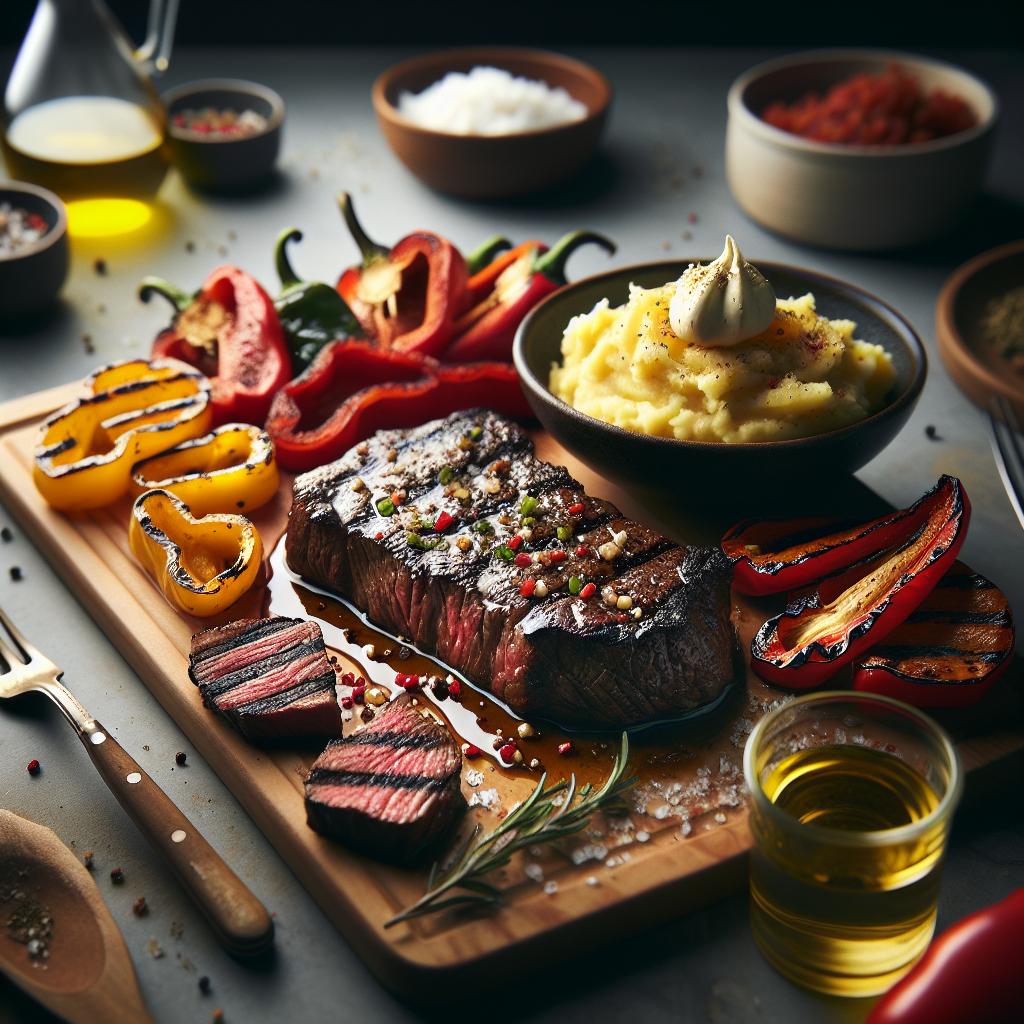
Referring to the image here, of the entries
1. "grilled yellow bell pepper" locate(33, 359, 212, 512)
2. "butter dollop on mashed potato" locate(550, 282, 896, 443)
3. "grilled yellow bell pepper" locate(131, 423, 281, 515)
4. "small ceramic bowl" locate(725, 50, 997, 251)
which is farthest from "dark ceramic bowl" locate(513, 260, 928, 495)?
"small ceramic bowl" locate(725, 50, 997, 251)

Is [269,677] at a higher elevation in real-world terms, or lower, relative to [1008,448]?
higher

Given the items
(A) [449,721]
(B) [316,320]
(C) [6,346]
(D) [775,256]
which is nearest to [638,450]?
(A) [449,721]

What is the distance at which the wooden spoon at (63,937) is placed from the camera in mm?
2443

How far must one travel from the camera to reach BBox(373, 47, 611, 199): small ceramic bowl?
5.53 metres

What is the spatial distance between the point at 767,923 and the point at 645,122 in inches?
194

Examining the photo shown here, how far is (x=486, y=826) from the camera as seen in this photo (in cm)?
275

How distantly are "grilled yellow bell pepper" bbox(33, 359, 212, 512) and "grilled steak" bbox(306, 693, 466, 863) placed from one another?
1310 mm

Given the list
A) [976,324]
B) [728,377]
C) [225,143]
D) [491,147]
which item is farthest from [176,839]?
[225,143]

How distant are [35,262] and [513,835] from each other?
3.18 meters

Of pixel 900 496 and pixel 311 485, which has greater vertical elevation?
pixel 311 485

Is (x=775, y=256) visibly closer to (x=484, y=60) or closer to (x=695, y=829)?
(x=484, y=60)

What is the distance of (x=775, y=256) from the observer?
17.6ft

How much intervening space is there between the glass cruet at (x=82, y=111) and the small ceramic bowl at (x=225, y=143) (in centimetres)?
34

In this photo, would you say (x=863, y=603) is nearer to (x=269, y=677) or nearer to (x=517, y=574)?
(x=517, y=574)
